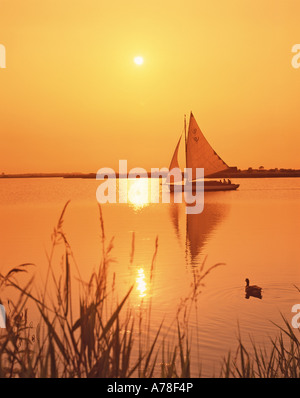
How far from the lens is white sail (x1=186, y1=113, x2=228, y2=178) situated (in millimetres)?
64750

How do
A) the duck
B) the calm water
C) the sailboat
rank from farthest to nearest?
the sailboat → the duck → the calm water

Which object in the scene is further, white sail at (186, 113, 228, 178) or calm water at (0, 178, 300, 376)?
white sail at (186, 113, 228, 178)

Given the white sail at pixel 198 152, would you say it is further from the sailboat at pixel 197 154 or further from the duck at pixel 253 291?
the duck at pixel 253 291

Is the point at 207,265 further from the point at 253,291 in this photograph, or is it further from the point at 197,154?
the point at 197,154

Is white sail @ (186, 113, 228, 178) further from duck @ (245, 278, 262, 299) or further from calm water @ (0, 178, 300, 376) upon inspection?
duck @ (245, 278, 262, 299)

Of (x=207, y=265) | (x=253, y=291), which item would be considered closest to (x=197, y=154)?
(x=207, y=265)

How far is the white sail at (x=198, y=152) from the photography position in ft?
212

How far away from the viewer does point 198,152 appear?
64.9 m

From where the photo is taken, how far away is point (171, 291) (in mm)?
14109

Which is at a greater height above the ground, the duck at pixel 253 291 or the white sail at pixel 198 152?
the white sail at pixel 198 152

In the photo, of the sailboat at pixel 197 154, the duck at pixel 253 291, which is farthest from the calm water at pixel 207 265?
the sailboat at pixel 197 154

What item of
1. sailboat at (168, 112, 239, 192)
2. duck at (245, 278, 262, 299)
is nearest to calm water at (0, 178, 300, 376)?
duck at (245, 278, 262, 299)

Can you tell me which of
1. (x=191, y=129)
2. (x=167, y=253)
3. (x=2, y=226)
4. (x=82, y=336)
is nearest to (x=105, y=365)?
(x=82, y=336)
